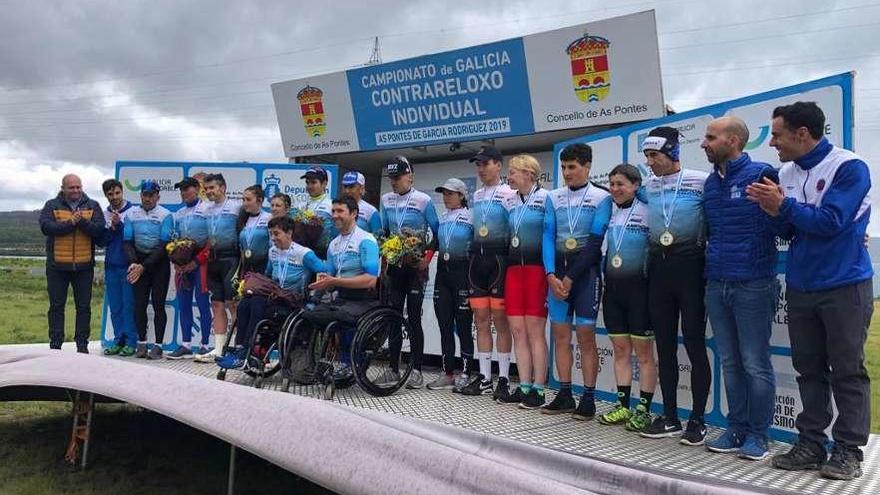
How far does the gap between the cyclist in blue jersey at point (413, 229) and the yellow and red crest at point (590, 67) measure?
1898mm

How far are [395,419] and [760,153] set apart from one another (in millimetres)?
2542

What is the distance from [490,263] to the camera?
4367 millimetres

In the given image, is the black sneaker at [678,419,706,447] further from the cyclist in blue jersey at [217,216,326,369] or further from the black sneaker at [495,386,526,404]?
the cyclist in blue jersey at [217,216,326,369]

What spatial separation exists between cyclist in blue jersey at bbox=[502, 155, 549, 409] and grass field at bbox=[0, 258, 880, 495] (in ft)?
4.90

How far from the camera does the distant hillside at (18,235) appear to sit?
346 feet

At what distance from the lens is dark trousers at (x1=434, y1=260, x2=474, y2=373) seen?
14.9ft

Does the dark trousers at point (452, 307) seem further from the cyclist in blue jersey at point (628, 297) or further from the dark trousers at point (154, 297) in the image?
the dark trousers at point (154, 297)

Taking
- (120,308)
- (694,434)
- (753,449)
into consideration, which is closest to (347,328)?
(694,434)

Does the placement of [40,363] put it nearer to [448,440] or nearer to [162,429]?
[162,429]

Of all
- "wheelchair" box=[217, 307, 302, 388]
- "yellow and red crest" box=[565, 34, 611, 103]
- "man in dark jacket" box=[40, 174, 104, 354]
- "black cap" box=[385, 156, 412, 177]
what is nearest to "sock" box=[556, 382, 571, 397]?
"wheelchair" box=[217, 307, 302, 388]

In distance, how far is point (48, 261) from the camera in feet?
19.4

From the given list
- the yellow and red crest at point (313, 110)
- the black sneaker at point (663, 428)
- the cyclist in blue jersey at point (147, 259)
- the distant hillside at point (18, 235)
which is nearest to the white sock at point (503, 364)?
the black sneaker at point (663, 428)

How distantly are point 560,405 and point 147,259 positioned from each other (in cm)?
385

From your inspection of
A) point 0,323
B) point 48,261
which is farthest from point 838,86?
point 0,323
